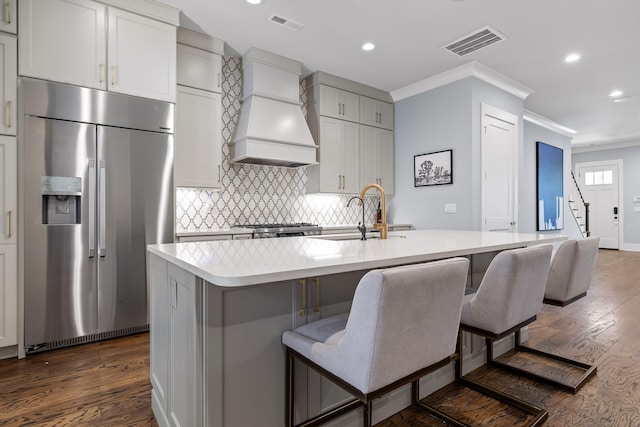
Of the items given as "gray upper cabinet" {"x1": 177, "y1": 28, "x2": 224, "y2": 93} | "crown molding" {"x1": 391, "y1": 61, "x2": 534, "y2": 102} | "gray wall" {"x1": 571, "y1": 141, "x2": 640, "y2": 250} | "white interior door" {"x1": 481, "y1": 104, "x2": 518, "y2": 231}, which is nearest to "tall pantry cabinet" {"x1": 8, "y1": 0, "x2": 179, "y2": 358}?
"gray upper cabinet" {"x1": 177, "y1": 28, "x2": 224, "y2": 93}

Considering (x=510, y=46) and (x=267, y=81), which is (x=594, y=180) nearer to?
(x=510, y=46)

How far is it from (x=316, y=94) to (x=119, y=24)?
228 centimetres

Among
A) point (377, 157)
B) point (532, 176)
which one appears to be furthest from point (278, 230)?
point (532, 176)

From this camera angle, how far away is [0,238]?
7.91ft

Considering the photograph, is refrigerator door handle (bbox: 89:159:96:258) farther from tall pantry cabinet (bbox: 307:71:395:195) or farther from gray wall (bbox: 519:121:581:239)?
gray wall (bbox: 519:121:581:239)

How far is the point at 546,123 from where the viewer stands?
6543 mm

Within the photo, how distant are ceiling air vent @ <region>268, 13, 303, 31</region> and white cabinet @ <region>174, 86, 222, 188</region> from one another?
37.0 inches

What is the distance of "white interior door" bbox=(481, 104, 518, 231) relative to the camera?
4.35 metres

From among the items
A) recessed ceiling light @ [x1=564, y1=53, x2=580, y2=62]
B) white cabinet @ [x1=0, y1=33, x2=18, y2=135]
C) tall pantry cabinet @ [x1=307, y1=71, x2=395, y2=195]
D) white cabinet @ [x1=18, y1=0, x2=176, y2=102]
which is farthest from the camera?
tall pantry cabinet @ [x1=307, y1=71, x2=395, y2=195]

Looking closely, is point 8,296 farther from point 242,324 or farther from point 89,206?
point 242,324

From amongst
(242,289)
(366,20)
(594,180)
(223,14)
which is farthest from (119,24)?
(594,180)

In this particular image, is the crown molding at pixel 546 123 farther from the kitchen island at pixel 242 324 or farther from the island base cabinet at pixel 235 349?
the island base cabinet at pixel 235 349

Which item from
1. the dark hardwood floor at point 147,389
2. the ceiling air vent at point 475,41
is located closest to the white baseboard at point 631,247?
the dark hardwood floor at point 147,389

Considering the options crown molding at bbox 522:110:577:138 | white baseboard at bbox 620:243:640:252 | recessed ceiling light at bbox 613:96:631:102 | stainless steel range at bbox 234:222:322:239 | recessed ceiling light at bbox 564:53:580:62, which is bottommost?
white baseboard at bbox 620:243:640:252
